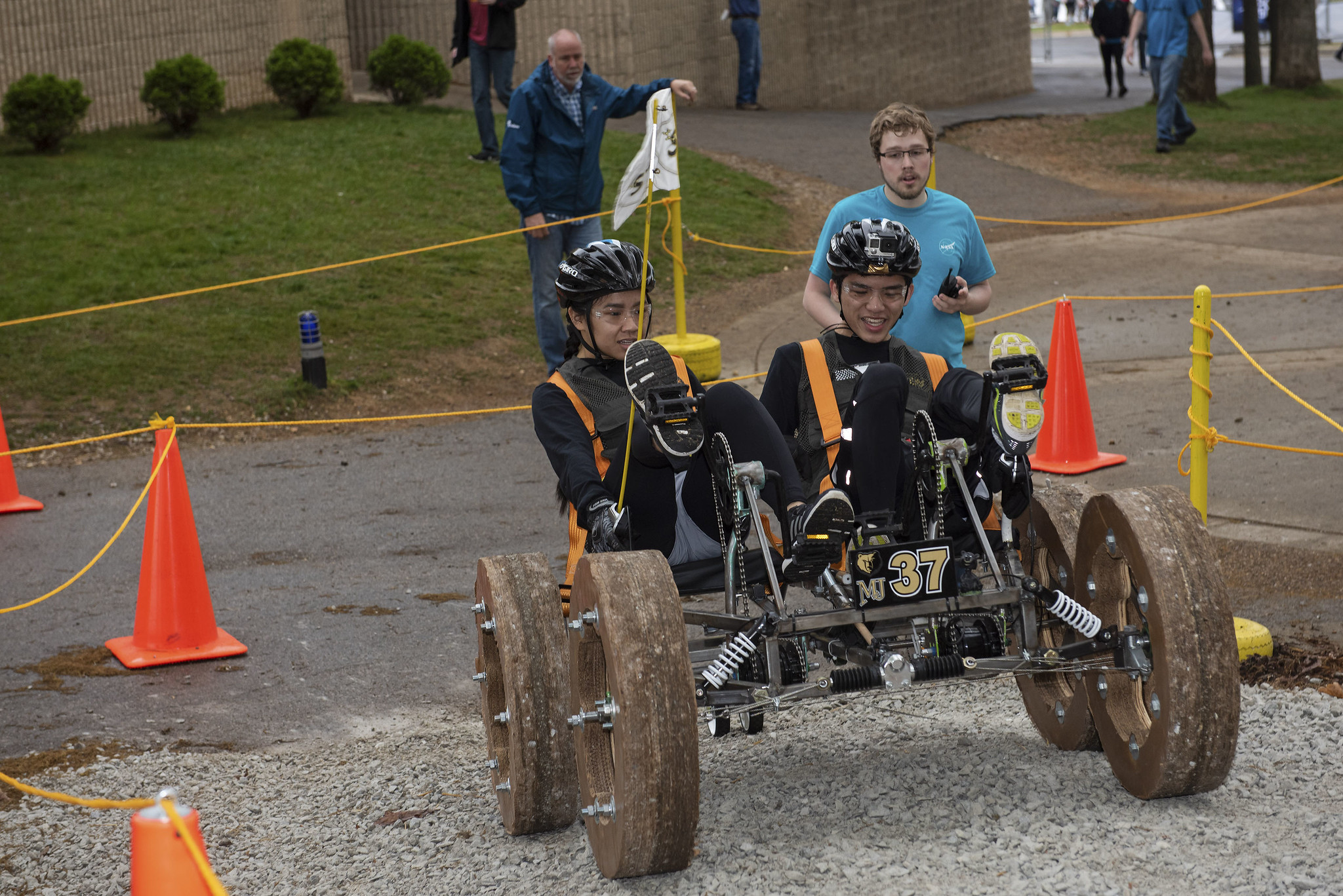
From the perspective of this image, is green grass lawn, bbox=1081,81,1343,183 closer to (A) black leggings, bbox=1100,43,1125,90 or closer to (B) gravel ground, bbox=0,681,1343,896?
(A) black leggings, bbox=1100,43,1125,90

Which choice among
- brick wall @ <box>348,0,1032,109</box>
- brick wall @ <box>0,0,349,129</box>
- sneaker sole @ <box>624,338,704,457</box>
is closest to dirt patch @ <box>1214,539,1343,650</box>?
sneaker sole @ <box>624,338,704,457</box>

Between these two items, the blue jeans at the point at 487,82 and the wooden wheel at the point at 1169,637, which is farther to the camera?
the blue jeans at the point at 487,82

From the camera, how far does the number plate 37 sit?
154 inches

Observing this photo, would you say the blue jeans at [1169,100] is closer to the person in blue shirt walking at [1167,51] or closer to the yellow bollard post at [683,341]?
the person in blue shirt walking at [1167,51]

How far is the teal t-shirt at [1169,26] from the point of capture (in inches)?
740

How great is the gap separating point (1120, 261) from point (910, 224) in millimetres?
8247

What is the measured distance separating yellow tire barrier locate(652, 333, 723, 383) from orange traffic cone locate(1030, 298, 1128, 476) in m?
2.78

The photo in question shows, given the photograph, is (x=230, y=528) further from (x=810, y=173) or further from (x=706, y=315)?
(x=810, y=173)

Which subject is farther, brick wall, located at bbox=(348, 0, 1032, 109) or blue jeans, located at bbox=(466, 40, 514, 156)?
brick wall, located at bbox=(348, 0, 1032, 109)

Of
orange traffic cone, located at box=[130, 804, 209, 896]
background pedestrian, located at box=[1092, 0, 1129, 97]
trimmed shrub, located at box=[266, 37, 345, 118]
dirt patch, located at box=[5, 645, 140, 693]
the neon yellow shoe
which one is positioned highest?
background pedestrian, located at box=[1092, 0, 1129, 97]

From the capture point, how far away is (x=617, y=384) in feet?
15.8

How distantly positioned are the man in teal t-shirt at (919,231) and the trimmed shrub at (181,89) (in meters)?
11.9

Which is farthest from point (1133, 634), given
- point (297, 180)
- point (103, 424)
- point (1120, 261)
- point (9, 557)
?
point (297, 180)

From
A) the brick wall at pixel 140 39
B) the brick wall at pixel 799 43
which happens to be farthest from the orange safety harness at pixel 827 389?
the brick wall at pixel 799 43
